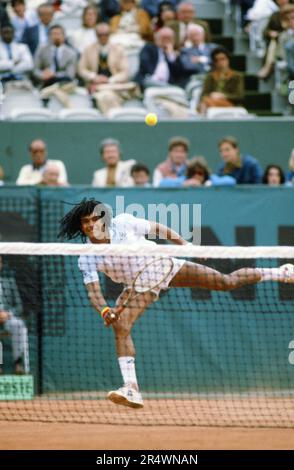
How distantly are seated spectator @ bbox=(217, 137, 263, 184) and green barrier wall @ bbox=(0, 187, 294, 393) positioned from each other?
1177mm

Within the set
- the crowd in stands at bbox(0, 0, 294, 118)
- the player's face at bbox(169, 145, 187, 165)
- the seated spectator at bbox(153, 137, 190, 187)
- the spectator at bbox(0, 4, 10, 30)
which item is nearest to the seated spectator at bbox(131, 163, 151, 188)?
the seated spectator at bbox(153, 137, 190, 187)

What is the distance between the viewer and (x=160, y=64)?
15.7 meters

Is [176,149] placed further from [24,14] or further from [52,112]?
[24,14]

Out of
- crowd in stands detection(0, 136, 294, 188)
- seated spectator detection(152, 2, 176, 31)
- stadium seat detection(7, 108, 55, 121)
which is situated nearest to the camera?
crowd in stands detection(0, 136, 294, 188)

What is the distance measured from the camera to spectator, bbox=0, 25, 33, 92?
15.5 m

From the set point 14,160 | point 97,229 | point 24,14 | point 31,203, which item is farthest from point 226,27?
point 97,229

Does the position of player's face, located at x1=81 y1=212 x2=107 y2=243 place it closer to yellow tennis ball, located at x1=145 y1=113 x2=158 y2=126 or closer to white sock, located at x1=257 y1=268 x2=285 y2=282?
white sock, located at x1=257 y1=268 x2=285 y2=282

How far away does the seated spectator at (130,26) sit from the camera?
16.7 m

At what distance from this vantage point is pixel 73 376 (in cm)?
1188

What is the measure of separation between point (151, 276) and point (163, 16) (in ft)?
26.3

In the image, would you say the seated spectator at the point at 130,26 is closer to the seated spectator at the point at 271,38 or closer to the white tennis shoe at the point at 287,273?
the seated spectator at the point at 271,38

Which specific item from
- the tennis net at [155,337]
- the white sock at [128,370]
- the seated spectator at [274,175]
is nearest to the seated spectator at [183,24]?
the seated spectator at [274,175]

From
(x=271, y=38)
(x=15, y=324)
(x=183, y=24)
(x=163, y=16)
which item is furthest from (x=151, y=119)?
(x=163, y=16)

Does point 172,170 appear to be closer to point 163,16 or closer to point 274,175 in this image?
point 274,175
